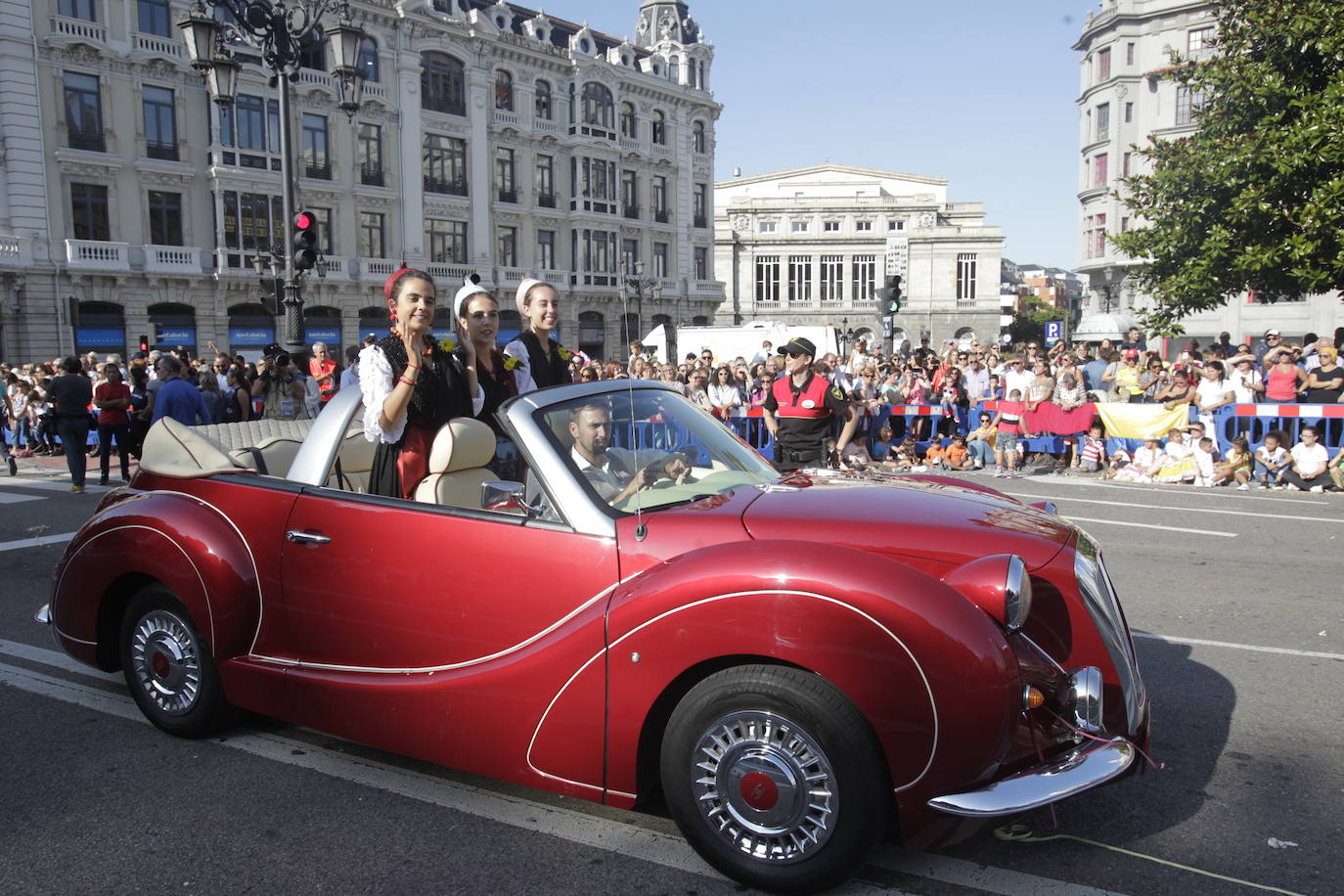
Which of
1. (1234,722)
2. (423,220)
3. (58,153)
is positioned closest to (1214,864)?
(1234,722)

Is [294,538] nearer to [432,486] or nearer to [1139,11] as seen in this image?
[432,486]

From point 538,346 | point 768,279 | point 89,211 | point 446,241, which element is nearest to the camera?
point 538,346

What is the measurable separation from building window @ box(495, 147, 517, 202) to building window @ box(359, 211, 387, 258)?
677 cm

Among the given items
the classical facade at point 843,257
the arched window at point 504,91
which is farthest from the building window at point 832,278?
the arched window at point 504,91

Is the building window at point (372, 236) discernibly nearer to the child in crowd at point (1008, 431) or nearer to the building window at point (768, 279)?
the child in crowd at point (1008, 431)

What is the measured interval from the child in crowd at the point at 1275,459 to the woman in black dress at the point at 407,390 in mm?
11300

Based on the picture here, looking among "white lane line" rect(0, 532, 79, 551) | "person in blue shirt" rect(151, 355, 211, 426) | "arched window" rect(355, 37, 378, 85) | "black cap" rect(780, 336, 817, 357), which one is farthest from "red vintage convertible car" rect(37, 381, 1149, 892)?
"arched window" rect(355, 37, 378, 85)

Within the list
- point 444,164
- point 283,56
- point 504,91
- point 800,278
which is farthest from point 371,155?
point 800,278

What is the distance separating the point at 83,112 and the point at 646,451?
35348mm

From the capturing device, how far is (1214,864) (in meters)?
2.98

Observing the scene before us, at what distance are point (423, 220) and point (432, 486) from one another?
40.3 meters

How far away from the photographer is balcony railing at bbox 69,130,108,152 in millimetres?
30938

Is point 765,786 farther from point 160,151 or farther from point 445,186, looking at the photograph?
point 445,186

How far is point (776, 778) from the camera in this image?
109 inches
